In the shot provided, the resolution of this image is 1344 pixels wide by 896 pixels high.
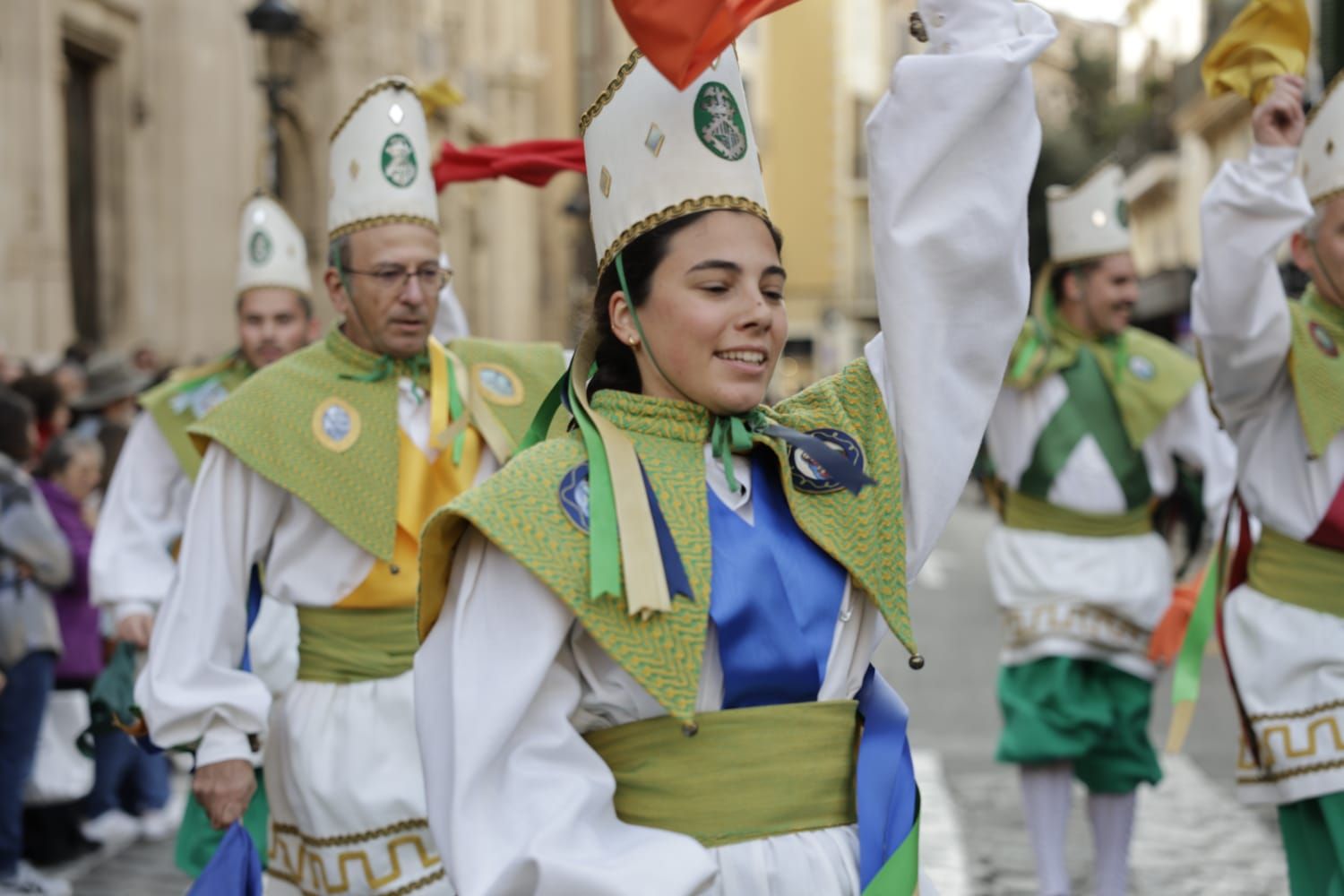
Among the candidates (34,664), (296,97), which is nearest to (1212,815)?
(34,664)

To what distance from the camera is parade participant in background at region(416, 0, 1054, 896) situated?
2893 mm

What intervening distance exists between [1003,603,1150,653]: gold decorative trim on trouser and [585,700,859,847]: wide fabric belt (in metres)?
4.37

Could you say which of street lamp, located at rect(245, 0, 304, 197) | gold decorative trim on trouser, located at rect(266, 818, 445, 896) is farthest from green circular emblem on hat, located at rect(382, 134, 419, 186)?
street lamp, located at rect(245, 0, 304, 197)

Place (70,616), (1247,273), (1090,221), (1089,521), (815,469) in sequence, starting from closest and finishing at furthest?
(815,469), (1247,273), (1089,521), (1090,221), (70,616)

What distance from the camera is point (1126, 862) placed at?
23.0ft

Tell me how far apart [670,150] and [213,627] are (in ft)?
6.89

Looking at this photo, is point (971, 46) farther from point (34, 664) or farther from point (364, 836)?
point (34, 664)

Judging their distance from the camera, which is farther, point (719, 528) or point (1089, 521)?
point (1089, 521)

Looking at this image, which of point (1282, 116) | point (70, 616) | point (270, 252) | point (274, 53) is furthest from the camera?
point (274, 53)

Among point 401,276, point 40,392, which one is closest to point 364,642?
point 401,276

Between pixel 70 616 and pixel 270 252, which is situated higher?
pixel 270 252

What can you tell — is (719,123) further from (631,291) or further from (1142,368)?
(1142,368)

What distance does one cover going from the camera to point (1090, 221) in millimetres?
7535

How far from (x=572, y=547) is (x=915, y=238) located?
759mm
